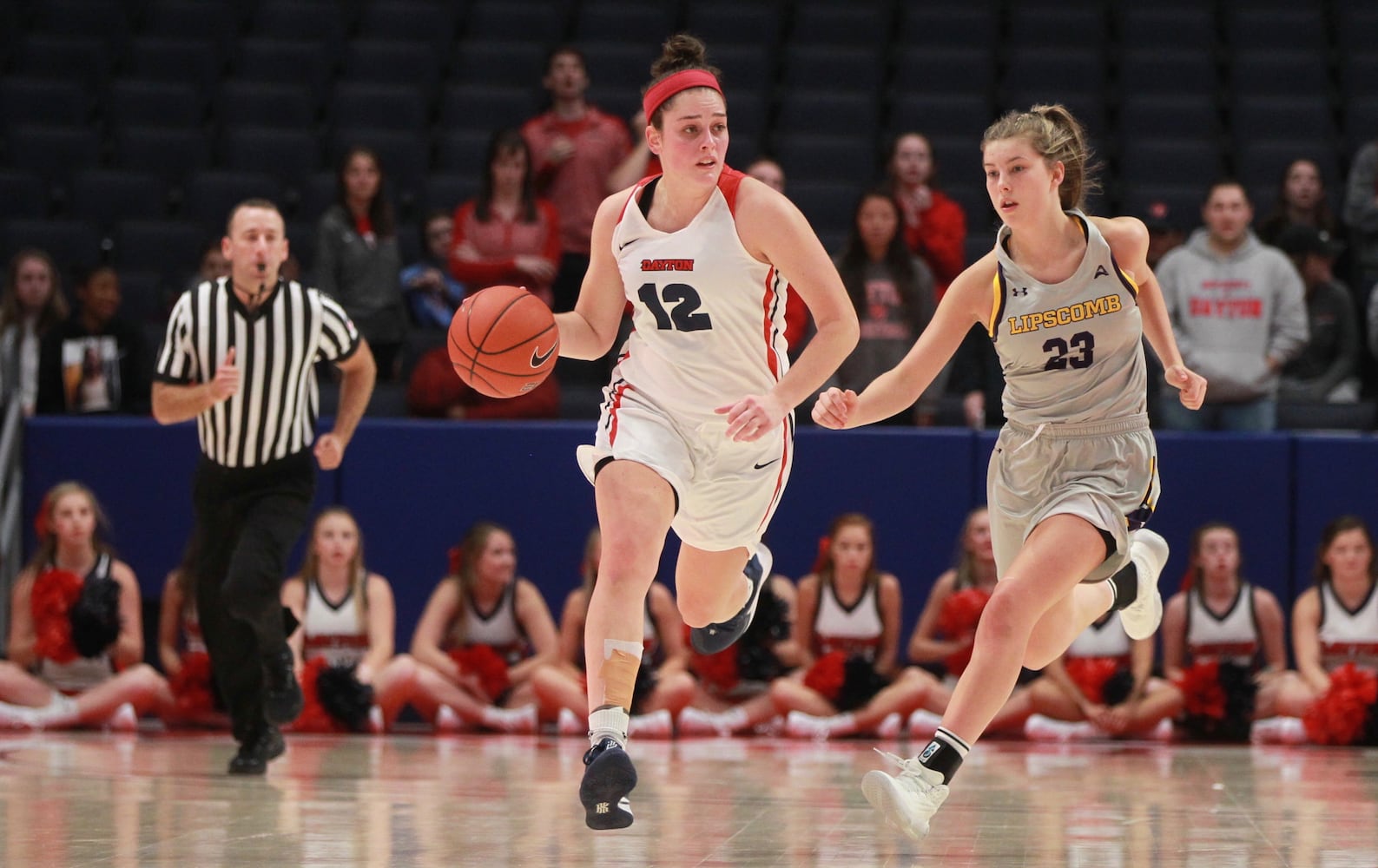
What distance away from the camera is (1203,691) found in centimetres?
794

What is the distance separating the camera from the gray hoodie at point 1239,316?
8461 millimetres

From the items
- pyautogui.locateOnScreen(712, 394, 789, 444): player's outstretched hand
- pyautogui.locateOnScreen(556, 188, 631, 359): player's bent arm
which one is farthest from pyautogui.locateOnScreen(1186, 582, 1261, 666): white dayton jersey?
pyautogui.locateOnScreen(712, 394, 789, 444): player's outstretched hand

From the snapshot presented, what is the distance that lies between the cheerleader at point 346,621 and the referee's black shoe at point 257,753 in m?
1.52

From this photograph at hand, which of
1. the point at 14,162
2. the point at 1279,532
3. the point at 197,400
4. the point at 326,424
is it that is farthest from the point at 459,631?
the point at 14,162

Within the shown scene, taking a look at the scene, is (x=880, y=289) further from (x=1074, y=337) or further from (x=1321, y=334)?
(x=1074, y=337)

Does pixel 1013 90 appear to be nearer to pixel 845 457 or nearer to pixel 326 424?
pixel 845 457

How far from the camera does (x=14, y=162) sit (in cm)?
1090

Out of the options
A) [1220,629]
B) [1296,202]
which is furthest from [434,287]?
[1296,202]

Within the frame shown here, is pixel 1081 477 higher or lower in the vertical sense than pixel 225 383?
lower

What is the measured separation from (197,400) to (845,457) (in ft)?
11.6

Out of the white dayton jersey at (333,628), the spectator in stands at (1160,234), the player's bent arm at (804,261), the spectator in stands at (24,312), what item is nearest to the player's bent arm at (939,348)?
the player's bent arm at (804,261)

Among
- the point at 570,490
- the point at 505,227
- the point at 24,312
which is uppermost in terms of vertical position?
the point at 505,227

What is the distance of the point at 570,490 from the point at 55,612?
2.48m

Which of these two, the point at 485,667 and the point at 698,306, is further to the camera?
the point at 485,667
